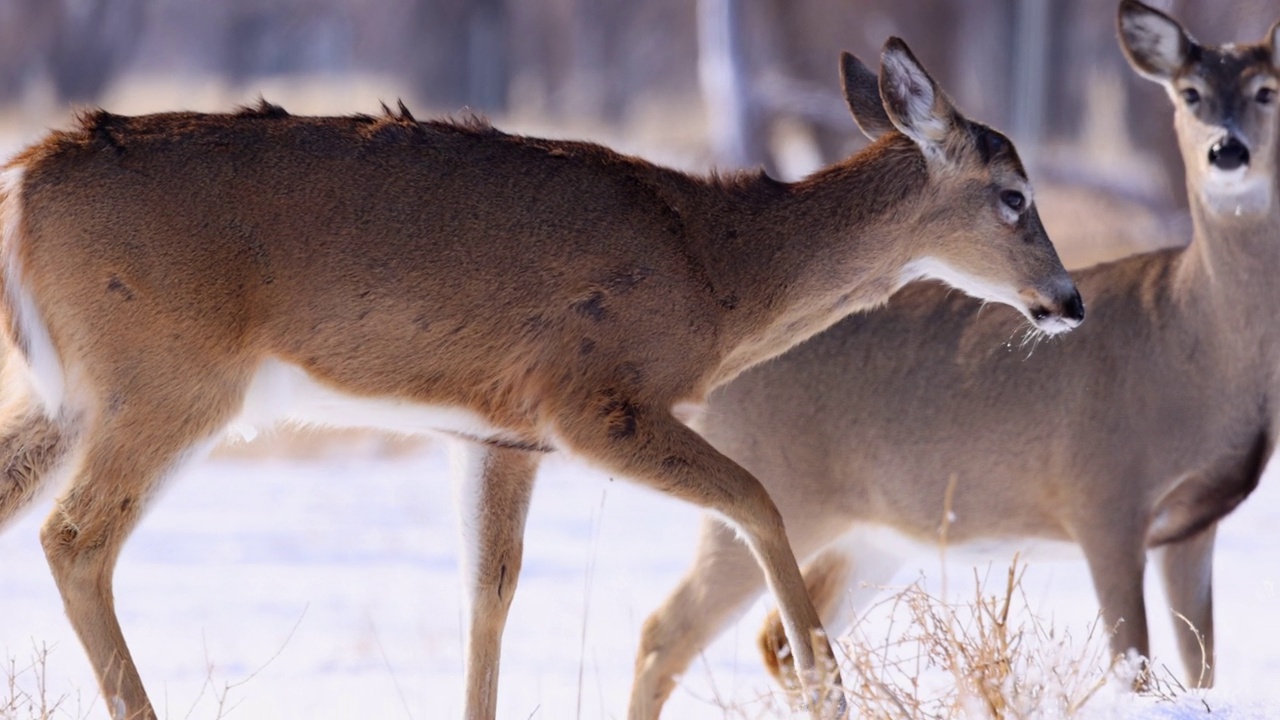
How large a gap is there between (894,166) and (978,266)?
408 millimetres

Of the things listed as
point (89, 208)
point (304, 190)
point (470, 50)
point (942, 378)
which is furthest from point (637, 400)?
point (470, 50)

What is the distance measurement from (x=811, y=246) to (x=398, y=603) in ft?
12.5

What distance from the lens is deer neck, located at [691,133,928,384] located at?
227 inches

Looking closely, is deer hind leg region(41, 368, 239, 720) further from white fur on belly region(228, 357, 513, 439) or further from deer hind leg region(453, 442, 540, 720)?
deer hind leg region(453, 442, 540, 720)

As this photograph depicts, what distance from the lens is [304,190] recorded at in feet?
17.3

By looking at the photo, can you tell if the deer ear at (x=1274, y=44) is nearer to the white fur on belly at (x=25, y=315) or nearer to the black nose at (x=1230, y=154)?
the black nose at (x=1230, y=154)

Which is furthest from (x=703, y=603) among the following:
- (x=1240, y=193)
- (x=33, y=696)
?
(x=1240, y=193)

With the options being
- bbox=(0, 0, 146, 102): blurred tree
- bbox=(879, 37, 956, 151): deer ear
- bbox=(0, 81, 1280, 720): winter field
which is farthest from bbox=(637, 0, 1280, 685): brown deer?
bbox=(0, 0, 146, 102): blurred tree

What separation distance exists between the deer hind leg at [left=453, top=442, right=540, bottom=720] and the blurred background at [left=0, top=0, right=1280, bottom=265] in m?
3.99

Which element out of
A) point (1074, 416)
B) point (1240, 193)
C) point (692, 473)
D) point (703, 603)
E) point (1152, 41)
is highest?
point (1152, 41)

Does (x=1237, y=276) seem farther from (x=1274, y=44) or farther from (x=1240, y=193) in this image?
(x=1274, y=44)

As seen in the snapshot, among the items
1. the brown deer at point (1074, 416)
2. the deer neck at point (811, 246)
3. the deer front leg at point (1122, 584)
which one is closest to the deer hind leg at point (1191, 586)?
the brown deer at point (1074, 416)

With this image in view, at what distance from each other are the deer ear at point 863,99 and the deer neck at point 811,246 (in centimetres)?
16

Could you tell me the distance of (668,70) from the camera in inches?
1831
